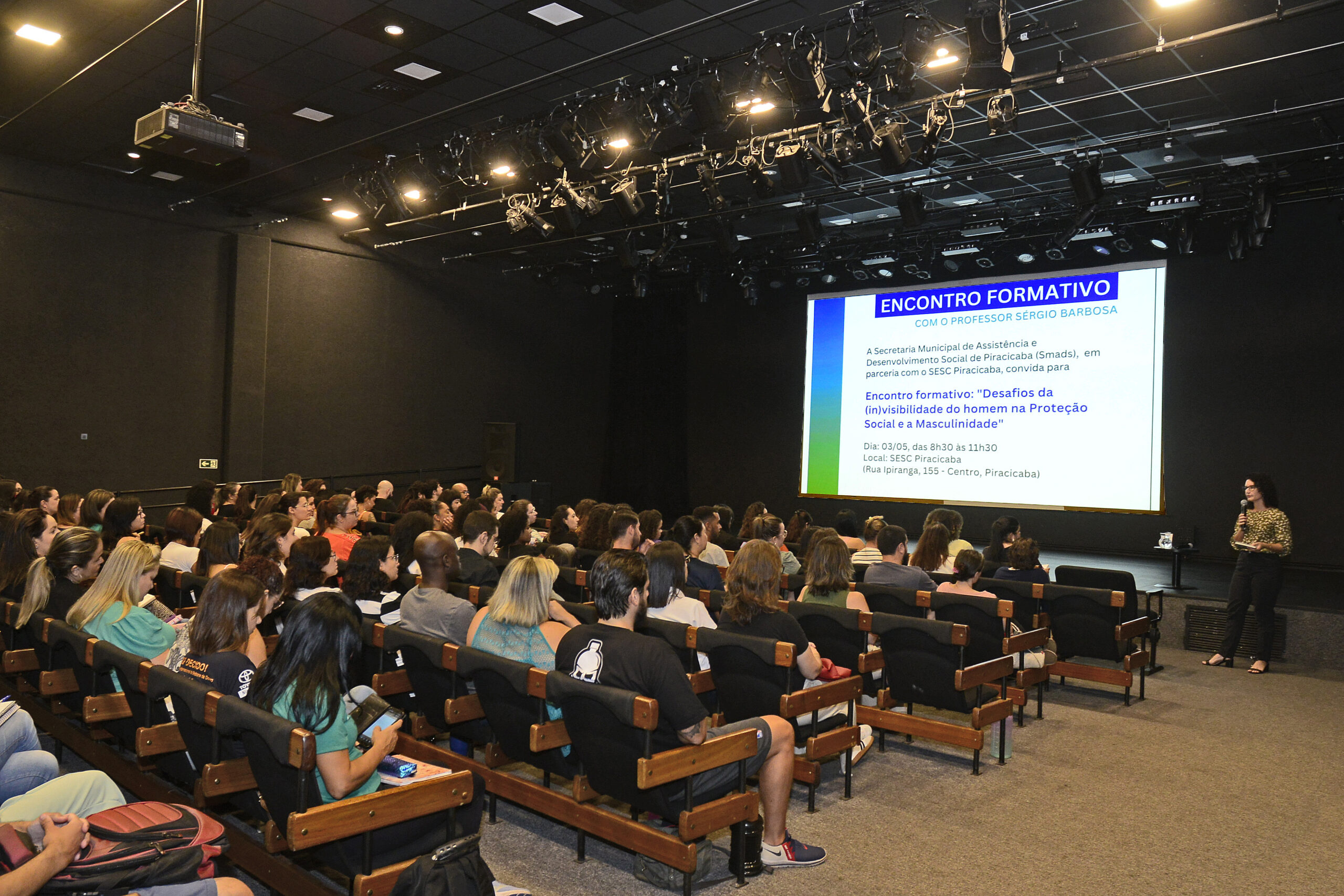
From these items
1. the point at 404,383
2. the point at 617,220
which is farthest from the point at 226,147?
the point at 404,383

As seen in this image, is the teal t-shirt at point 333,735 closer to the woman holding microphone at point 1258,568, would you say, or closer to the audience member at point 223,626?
the audience member at point 223,626

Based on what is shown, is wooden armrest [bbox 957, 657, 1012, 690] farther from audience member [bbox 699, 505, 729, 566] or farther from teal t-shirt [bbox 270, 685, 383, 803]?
teal t-shirt [bbox 270, 685, 383, 803]

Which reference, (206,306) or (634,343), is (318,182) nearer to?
(206,306)

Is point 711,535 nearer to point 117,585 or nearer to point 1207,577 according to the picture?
point 117,585

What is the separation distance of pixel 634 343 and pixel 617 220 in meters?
4.80

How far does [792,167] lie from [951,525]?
10.6 feet

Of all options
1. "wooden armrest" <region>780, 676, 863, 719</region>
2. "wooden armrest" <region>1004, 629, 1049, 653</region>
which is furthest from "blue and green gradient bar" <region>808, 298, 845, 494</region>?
"wooden armrest" <region>780, 676, 863, 719</region>

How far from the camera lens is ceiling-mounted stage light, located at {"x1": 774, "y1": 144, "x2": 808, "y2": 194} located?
770 cm

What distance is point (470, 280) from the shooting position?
48.8 feet

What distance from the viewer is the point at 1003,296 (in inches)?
452

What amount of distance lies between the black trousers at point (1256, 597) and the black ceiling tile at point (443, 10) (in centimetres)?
700

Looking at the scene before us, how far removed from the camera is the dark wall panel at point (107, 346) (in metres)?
10.4

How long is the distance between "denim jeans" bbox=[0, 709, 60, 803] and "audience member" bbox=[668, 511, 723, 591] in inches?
137

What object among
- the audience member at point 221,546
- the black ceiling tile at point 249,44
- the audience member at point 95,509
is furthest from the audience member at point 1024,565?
the black ceiling tile at point 249,44
